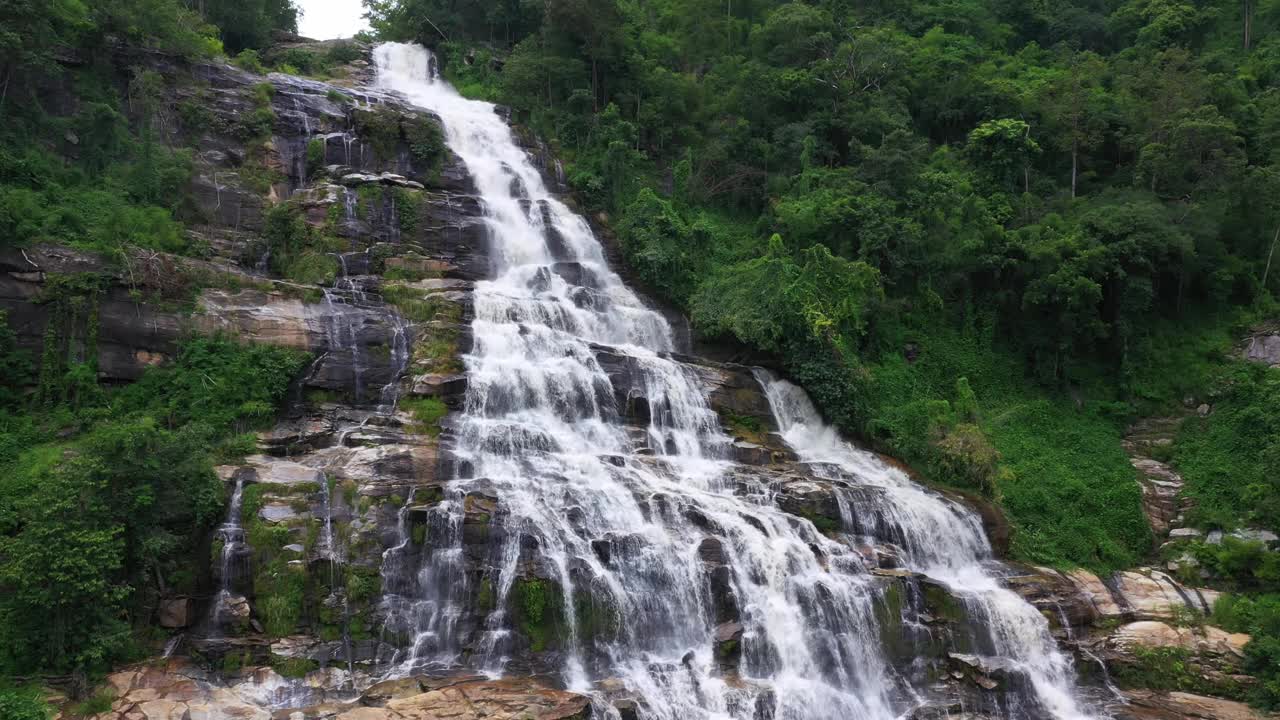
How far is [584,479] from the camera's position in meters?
16.0

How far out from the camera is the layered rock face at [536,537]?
41.5 feet

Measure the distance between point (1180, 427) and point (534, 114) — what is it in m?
25.6

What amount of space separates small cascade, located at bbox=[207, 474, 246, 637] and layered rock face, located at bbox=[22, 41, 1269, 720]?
46 mm

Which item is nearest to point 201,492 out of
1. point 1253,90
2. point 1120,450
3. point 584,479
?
point 584,479

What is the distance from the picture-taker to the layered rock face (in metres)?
12.6

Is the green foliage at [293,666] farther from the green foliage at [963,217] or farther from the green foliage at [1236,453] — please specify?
the green foliage at [1236,453]

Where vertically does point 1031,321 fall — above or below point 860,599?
above

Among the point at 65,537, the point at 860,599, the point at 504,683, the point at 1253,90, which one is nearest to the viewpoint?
the point at 65,537

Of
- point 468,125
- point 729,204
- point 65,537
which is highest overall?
point 468,125

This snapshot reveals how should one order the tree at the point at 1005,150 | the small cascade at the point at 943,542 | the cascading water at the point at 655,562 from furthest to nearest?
the tree at the point at 1005,150, the small cascade at the point at 943,542, the cascading water at the point at 655,562

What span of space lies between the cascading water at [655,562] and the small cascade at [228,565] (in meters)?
2.46

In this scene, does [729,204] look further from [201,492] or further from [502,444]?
[201,492]

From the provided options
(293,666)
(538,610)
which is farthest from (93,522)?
(538,610)

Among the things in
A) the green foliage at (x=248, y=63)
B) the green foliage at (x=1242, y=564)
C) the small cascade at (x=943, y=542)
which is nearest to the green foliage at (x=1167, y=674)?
the small cascade at (x=943, y=542)
